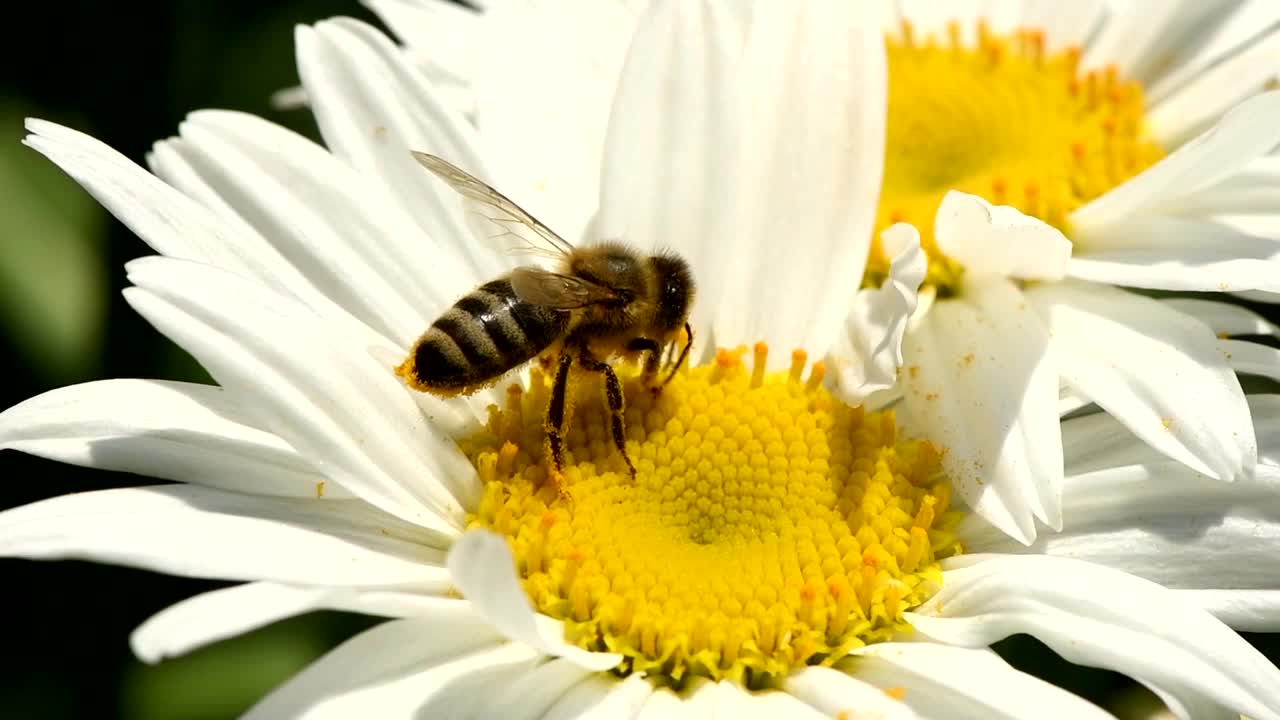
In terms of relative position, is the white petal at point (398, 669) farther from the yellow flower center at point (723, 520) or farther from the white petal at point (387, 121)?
the white petal at point (387, 121)

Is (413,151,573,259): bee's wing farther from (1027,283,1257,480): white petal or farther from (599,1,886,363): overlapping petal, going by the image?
(1027,283,1257,480): white petal

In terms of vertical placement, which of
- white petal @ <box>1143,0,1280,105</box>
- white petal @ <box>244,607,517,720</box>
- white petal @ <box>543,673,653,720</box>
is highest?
white petal @ <box>1143,0,1280,105</box>

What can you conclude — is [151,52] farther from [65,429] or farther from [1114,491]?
[1114,491]

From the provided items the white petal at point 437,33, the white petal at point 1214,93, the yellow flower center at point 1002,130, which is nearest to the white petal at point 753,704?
the yellow flower center at point 1002,130

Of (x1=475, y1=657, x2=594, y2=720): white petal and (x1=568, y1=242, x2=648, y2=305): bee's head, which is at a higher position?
(x1=568, y1=242, x2=648, y2=305): bee's head

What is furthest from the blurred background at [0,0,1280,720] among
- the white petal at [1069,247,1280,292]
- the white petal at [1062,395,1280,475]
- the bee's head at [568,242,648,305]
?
the white petal at [1069,247,1280,292]

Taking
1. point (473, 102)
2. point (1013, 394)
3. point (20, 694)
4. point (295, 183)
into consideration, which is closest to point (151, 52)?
point (473, 102)
